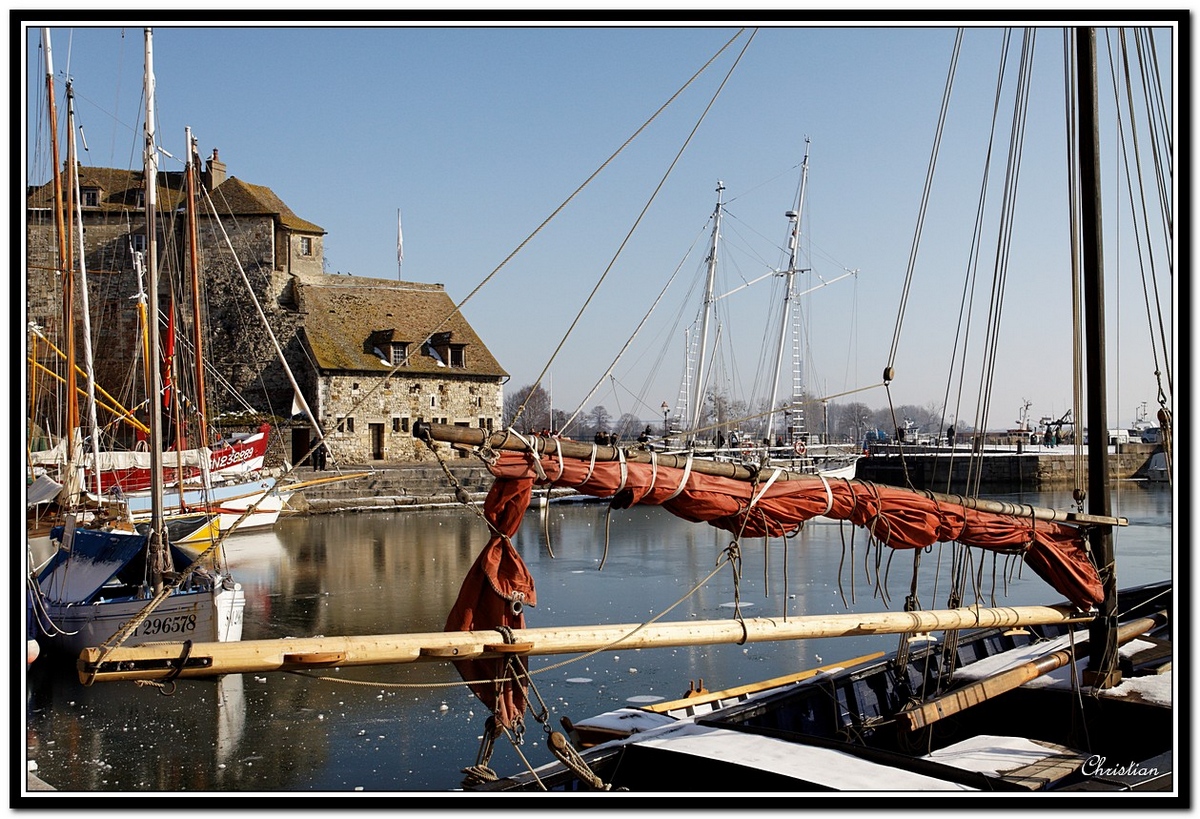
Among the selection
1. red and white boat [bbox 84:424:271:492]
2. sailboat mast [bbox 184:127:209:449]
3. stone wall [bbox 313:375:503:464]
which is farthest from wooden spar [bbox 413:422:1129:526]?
stone wall [bbox 313:375:503:464]

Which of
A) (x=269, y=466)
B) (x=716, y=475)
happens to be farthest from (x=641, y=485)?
(x=269, y=466)

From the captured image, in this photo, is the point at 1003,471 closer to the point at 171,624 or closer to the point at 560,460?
the point at 171,624

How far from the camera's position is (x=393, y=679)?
44.3 feet

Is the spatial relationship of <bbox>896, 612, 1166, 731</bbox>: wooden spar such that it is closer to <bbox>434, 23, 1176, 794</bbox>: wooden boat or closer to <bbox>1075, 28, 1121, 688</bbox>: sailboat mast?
<bbox>434, 23, 1176, 794</bbox>: wooden boat

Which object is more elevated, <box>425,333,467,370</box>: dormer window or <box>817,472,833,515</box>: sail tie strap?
<box>425,333,467,370</box>: dormer window

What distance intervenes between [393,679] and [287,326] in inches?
1476

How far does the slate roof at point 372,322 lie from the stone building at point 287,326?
0.25ft

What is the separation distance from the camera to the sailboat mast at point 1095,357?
28.2 feet

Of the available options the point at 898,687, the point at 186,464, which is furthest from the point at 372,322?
the point at 898,687

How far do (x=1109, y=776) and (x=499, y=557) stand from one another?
4099mm

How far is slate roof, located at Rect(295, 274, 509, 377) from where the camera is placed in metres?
46.8

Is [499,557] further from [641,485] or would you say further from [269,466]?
[269,466]

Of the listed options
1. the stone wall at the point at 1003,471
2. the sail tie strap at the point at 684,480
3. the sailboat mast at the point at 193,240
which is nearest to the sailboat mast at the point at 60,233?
the sailboat mast at the point at 193,240

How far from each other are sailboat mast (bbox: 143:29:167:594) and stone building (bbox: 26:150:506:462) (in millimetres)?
29056
